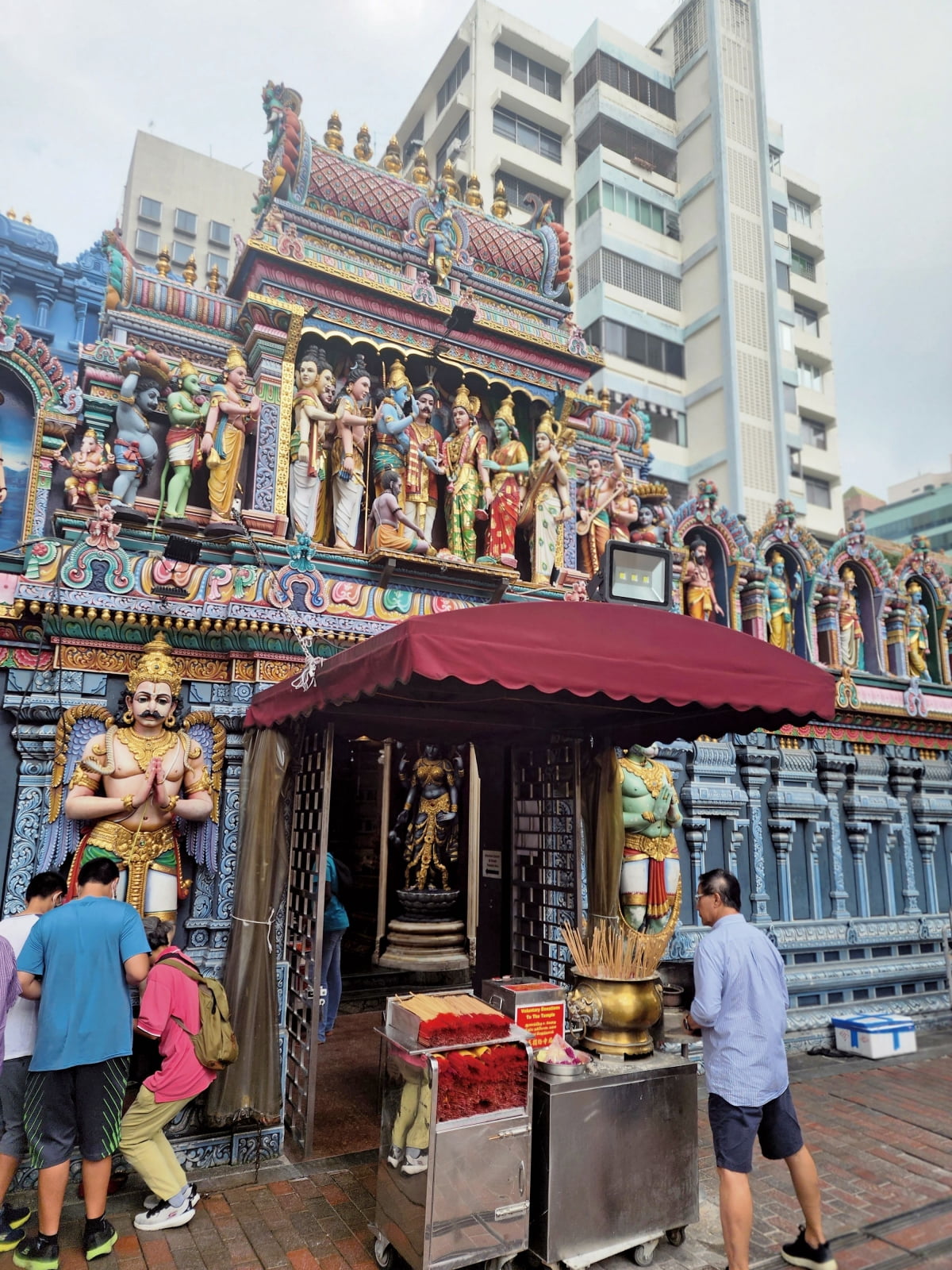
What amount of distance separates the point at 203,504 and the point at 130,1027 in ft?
15.6

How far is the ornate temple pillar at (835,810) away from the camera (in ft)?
31.9

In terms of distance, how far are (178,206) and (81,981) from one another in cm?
2527

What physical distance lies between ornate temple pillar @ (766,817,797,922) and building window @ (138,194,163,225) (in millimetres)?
23659

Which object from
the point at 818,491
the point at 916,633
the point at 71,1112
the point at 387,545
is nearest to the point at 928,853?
the point at 916,633

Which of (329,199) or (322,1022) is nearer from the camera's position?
(322,1022)

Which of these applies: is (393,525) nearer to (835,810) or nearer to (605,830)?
(605,830)

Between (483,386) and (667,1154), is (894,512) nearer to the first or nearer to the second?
(483,386)

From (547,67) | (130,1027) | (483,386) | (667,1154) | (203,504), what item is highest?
(547,67)

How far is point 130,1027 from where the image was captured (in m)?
4.25

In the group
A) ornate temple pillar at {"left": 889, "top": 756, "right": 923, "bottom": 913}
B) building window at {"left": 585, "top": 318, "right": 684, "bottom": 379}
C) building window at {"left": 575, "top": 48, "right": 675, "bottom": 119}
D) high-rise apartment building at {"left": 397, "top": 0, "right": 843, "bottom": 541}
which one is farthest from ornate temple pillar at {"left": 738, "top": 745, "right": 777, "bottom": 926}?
building window at {"left": 575, "top": 48, "right": 675, "bottom": 119}

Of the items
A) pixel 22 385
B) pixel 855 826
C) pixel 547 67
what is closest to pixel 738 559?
pixel 855 826

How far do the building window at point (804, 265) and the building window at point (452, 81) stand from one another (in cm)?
1441

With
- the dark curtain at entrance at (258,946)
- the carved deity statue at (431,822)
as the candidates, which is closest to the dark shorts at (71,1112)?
the dark curtain at entrance at (258,946)

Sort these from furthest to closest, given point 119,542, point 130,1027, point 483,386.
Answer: point 483,386 < point 119,542 < point 130,1027
